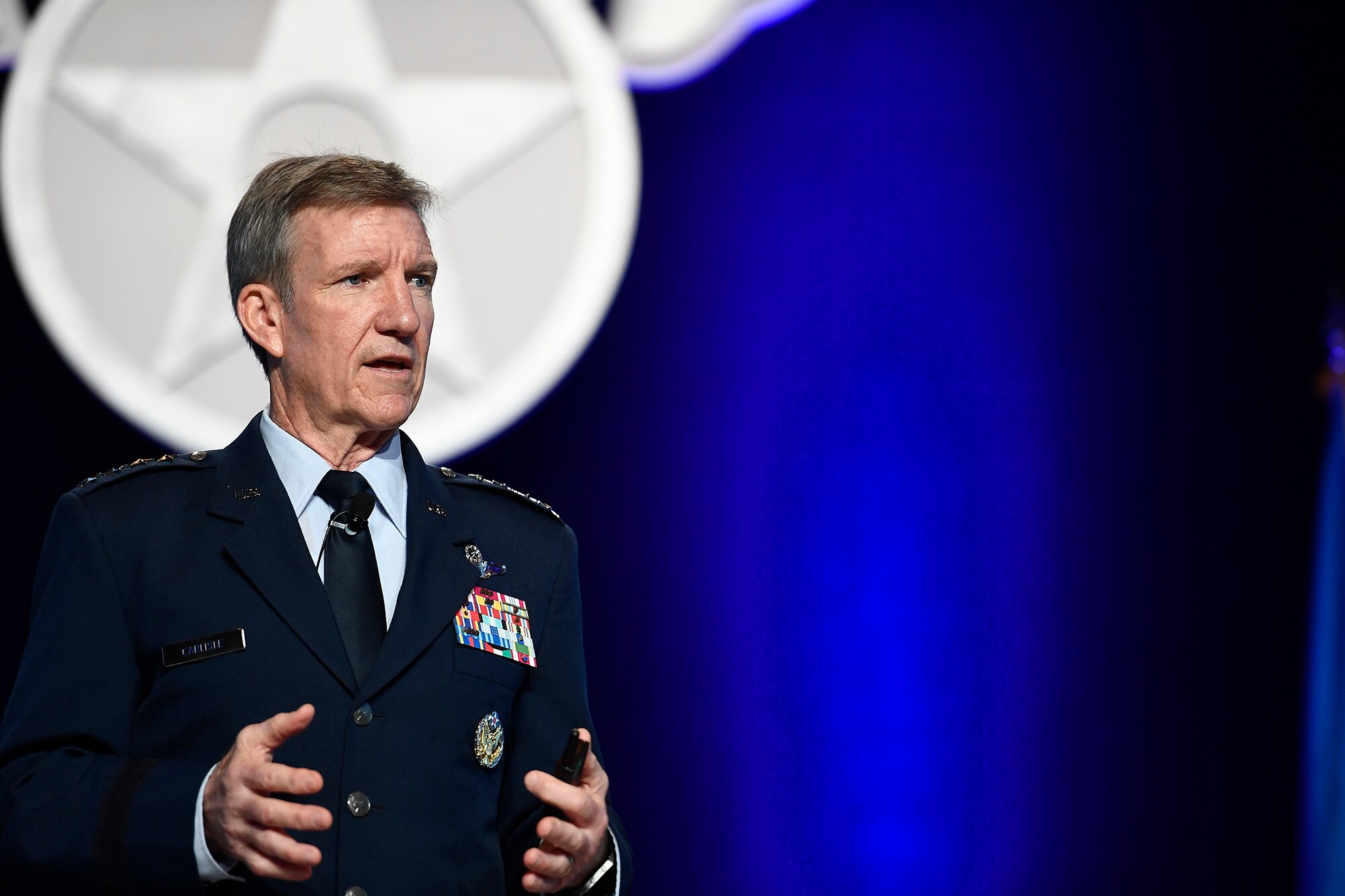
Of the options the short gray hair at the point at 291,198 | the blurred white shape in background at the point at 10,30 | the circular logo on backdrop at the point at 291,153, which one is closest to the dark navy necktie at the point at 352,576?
the short gray hair at the point at 291,198

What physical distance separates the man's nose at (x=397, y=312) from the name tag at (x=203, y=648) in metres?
0.36

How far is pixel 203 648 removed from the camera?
1297 mm

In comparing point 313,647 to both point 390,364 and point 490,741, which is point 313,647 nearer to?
point 490,741

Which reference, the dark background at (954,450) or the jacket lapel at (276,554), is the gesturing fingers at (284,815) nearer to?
the jacket lapel at (276,554)

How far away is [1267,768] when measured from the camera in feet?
9.02

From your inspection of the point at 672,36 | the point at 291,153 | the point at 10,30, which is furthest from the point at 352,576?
the point at 10,30

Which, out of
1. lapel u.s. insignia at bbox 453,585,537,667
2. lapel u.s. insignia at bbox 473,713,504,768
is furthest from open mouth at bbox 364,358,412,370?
lapel u.s. insignia at bbox 473,713,504,768

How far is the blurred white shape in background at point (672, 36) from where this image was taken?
101 inches

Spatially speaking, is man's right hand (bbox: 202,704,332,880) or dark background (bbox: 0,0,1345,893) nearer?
man's right hand (bbox: 202,704,332,880)

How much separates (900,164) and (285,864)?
200 cm

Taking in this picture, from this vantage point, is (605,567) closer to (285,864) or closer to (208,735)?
(208,735)

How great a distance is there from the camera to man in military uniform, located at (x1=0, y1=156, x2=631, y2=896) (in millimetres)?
1186

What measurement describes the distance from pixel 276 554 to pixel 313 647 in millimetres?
112

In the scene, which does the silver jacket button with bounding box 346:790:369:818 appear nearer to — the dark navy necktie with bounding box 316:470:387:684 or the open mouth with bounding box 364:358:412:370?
the dark navy necktie with bounding box 316:470:387:684
